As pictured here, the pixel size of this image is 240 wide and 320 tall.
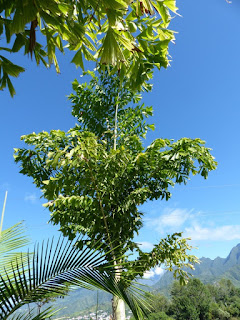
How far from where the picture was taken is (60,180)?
3.96 metres

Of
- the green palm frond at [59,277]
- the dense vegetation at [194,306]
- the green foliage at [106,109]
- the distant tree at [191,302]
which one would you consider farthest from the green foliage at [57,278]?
the distant tree at [191,302]

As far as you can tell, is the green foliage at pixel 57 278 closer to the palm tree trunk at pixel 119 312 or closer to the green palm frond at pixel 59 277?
the green palm frond at pixel 59 277

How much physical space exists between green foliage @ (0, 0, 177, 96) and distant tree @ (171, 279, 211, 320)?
54.7 meters

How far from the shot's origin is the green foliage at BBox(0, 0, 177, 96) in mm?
1351

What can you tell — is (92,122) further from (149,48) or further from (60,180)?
(149,48)

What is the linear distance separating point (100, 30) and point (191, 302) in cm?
5712

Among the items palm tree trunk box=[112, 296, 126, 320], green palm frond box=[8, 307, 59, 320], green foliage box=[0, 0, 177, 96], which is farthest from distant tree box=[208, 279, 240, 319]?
green foliage box=[0, 0, 177, 96]

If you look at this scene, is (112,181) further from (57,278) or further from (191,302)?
(191,302)

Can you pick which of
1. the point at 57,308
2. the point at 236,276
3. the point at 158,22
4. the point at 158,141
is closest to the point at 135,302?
the point at 57,308

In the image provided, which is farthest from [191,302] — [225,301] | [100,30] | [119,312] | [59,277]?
[100,30]

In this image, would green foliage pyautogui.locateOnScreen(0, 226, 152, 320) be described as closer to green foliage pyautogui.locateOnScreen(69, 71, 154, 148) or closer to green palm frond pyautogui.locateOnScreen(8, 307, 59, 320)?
green palm frond pyautogui.locateOnScreen(8, 307, 59, 320)

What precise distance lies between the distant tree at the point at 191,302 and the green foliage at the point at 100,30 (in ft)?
179

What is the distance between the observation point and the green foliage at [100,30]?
135 cm

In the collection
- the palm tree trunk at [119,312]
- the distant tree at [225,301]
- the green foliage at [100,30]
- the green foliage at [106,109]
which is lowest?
the distant tree at [225,301]
